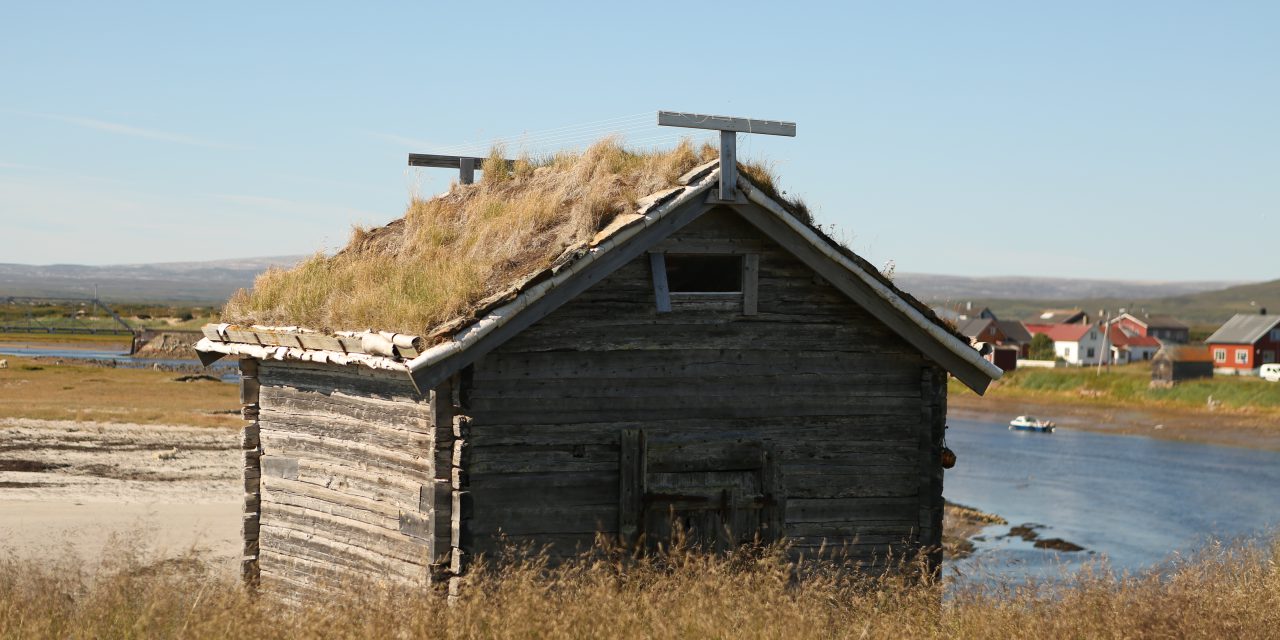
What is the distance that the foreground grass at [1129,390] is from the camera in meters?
71.1

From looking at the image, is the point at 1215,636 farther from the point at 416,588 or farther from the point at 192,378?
the point at 192,378

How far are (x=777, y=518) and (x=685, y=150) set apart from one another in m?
3.27

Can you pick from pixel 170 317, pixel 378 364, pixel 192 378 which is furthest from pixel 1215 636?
pixel 170 317

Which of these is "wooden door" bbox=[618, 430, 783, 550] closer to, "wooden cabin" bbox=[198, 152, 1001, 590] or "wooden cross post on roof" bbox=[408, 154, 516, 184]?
"wooden cabin" bbox=[198, 152, 1001, 590]

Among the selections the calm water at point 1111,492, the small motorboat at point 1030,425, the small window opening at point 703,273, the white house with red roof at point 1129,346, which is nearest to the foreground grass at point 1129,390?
the small motorboat at point 1030,425

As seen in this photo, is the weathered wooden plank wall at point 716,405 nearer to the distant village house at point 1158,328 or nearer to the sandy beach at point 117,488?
the sandy beach at point 117,488

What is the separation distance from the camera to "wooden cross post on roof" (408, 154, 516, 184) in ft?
47.2

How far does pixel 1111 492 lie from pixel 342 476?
117ft

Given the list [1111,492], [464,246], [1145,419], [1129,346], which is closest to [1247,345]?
[1129,346]

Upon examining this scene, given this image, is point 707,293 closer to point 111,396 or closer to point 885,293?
point 885,293

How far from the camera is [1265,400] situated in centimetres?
6988

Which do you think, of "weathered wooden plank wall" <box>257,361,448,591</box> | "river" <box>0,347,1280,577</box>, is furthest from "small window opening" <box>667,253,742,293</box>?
"river" <box>0,347,1280,577</box>

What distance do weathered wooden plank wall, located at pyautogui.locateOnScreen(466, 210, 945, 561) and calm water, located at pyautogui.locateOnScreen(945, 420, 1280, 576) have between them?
12.9 meters

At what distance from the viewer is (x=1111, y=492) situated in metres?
42.4
